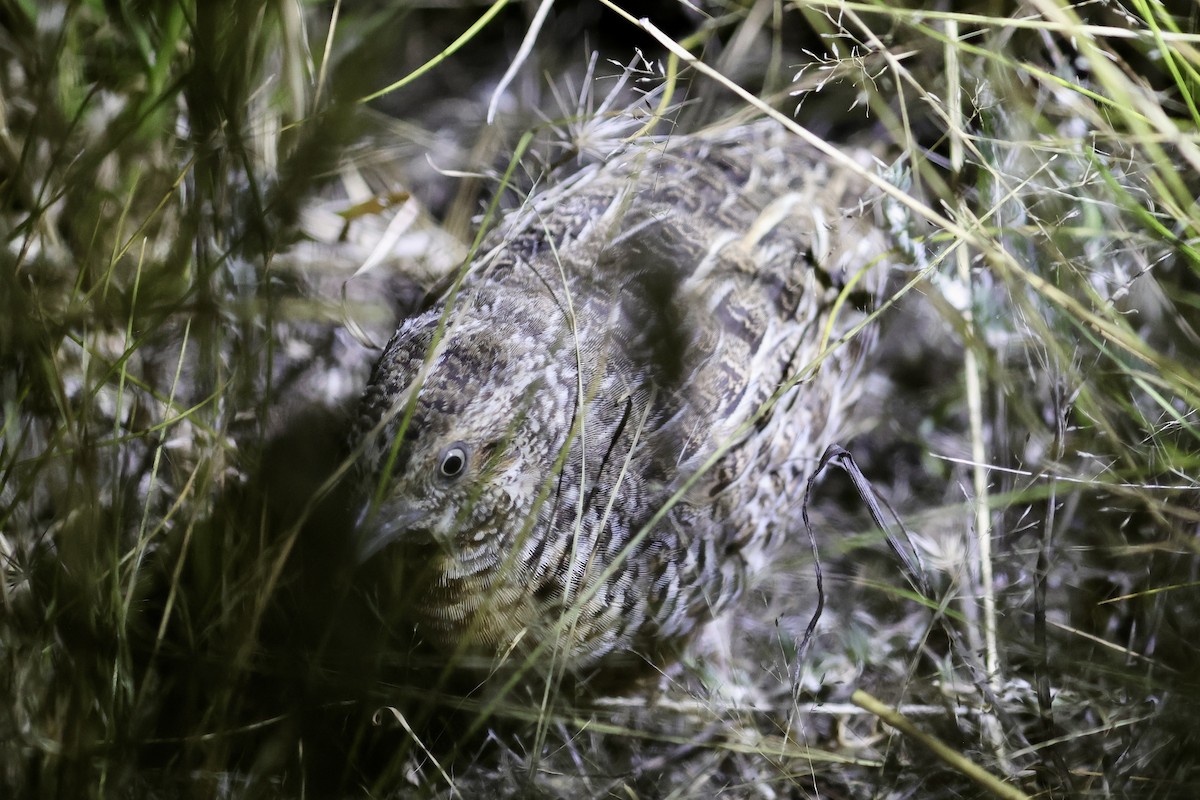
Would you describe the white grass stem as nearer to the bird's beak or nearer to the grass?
the grass

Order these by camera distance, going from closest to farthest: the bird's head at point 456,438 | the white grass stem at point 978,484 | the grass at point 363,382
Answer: the grass at point 363,382 → the bird's head at point 456,438 → the white grass stem at point 978,484

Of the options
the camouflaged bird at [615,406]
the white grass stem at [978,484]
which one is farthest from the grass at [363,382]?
the camouflaged bird at [615,406]

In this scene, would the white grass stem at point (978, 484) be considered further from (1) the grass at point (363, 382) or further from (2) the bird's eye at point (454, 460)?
(2) the bird's eye at point (454, 460)

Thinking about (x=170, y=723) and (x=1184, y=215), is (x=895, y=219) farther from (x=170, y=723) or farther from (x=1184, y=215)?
(x=170, y=723)

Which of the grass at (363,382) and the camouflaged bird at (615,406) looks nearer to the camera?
the grass at (363,382)

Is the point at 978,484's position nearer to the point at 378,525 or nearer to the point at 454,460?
the point at 454,460

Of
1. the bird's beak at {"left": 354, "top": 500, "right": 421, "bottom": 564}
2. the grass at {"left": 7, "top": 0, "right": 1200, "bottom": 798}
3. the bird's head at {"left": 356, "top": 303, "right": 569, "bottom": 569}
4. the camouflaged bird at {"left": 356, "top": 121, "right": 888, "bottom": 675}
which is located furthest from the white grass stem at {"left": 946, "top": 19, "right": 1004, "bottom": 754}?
the bird's beak at {"left": 354, "top": 500, "right": 421, "bottom": 564}

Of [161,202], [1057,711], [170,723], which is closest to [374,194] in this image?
[161,202]

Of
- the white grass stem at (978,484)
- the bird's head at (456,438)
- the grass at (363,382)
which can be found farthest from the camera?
the white grass stem at (978,484)
